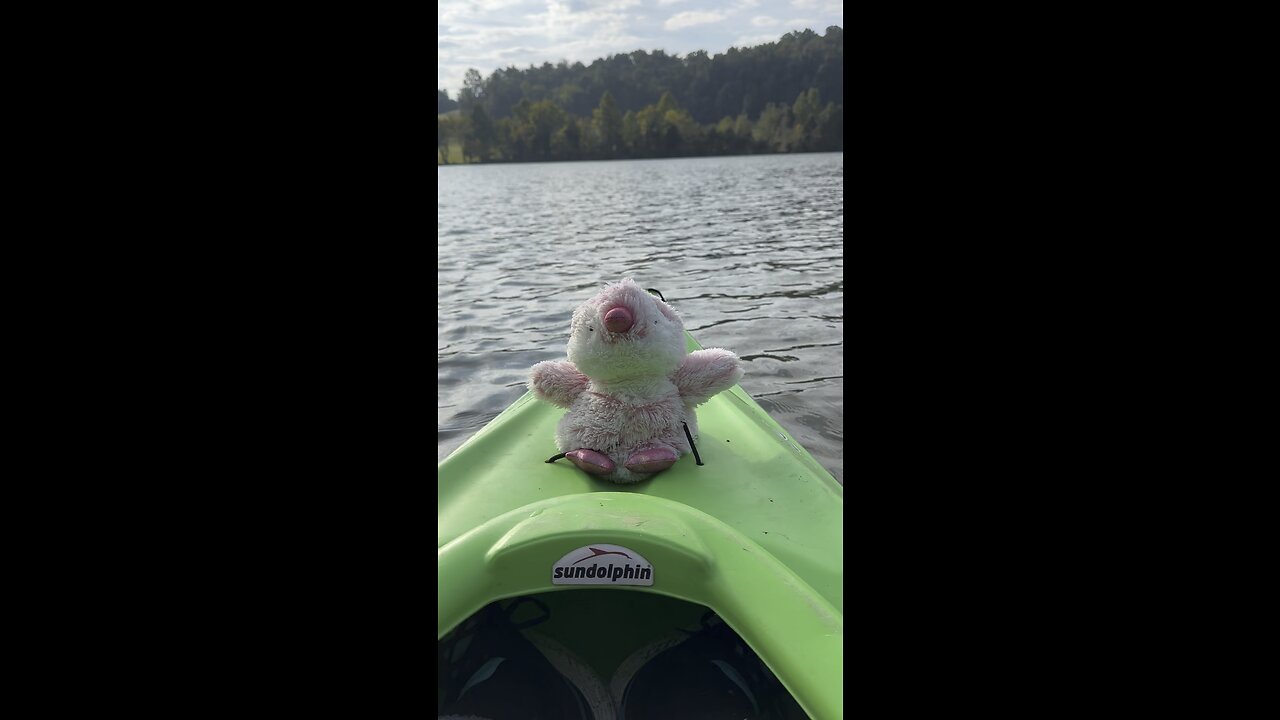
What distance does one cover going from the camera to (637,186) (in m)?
23.9

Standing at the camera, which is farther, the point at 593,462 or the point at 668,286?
the point at 668,286

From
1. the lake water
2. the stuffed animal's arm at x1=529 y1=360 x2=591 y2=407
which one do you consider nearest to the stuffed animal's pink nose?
the stuffed animal's arm at x1=529 y1=360 x2=591 y2=407

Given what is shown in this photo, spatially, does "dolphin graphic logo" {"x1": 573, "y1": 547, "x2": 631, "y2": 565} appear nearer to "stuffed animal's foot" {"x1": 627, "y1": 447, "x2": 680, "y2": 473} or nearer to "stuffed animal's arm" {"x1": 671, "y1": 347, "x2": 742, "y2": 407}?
"stuffed animal's foot" {"x1": 627, "y1": 447, "x2": 680, "y2": 473}

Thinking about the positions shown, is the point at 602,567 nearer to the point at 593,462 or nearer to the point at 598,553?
the point at 598,553

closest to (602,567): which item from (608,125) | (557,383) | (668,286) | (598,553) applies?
(598,553)

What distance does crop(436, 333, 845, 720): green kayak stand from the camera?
1.72m

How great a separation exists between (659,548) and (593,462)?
0.70 metres

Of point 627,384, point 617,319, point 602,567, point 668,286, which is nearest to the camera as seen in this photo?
point 602,567

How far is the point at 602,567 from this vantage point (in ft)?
5.82

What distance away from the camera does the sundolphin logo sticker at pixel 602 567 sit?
69.9 inches

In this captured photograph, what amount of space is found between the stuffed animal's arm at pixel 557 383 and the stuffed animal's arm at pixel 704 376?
33cm

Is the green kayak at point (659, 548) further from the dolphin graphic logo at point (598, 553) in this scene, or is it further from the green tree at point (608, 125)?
the green tree at point (608, 125)
